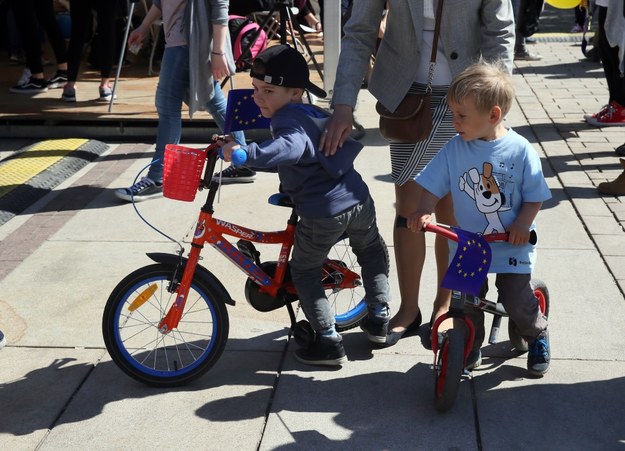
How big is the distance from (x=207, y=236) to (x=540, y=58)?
927 cm

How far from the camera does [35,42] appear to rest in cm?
907

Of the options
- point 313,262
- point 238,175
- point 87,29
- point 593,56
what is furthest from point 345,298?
point 593,56

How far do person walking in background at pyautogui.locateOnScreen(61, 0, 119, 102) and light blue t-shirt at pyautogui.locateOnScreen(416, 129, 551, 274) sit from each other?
5.76m

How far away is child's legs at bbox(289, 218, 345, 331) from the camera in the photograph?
3.93 meters

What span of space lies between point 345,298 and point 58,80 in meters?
6.01

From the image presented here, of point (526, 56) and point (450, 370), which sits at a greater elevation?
point (450, 370)

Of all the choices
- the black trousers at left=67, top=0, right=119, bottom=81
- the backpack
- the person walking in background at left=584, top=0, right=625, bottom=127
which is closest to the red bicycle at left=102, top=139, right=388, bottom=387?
the backpack

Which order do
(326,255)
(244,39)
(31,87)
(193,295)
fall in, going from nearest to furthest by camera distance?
(326,255) → (193,295) → (244,39) → (31,87)

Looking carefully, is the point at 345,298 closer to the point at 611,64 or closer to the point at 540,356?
the point at 540,356

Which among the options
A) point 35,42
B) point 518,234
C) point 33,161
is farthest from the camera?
point 35,42

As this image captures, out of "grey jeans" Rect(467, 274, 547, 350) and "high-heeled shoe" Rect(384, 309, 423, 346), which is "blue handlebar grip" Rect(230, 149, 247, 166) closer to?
"grey jeans" Rect(467, 274, 547, 350)

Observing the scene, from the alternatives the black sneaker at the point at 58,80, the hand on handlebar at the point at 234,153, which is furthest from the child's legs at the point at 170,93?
the black sneaker at the point at 58,80

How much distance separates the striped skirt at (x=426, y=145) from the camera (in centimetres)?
412

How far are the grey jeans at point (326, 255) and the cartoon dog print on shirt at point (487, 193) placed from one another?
20.0 inches
